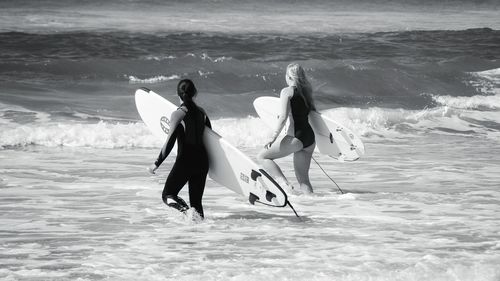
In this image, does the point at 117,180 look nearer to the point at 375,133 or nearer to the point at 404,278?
the point at 404,278

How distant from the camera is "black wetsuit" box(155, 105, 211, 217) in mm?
5688

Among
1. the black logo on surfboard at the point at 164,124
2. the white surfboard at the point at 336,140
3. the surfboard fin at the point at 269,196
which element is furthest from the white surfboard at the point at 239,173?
the white surfboard at the point at 336,140

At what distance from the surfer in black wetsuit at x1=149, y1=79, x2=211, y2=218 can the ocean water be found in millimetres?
279

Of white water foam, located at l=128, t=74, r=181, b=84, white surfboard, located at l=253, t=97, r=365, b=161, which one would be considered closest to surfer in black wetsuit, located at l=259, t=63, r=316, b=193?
white surfboard, located at l=253, t=97, r=365, b=161

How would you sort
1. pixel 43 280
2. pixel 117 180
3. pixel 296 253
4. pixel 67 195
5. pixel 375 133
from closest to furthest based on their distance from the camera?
1. pixel 43 280
2. pixel 296 253
3. pixel 67 195
4. pixel 117 180
5. pixel 375 133

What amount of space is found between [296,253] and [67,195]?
8.52 feet

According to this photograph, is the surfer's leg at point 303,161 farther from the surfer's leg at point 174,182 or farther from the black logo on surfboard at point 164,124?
the surfer's leg at point 174,182

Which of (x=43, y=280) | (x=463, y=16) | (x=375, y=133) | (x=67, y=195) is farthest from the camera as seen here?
(x=463, y=16)

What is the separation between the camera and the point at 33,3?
78.5ft

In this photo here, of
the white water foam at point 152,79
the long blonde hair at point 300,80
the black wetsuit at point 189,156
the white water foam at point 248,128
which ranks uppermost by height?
the long blonde hair at point 300,80

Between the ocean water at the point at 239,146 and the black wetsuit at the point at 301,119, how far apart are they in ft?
1.74

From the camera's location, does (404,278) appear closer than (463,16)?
Yes

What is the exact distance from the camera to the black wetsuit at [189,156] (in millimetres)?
5688

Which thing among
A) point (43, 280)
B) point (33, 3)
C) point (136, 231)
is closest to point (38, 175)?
point (136, 231)
